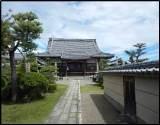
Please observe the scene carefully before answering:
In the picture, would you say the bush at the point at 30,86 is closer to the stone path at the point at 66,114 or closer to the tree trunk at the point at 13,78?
the tree trunk at the point at 13,78

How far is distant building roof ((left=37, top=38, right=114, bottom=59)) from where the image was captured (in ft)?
137

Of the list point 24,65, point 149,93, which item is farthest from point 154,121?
point 24,65

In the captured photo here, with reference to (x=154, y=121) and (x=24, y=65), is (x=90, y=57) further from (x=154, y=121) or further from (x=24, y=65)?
(x=154, y=121)

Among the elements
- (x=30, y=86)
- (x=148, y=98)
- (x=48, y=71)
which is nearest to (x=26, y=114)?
(x=148, y=98)

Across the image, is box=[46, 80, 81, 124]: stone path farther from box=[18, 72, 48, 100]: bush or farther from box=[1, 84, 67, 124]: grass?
box=[18, 72, 48, 100]: bush

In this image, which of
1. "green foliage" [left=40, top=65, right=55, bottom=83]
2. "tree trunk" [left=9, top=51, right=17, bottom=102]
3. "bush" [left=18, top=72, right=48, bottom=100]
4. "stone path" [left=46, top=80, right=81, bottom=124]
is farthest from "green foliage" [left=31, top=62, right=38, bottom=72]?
"stone path" [left=46, top=80, right=81, bottom=124]

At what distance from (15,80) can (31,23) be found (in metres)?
3.37

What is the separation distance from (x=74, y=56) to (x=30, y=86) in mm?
26124

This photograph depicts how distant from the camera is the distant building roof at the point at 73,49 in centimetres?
4189

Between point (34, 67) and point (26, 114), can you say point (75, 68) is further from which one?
point (26, 114)

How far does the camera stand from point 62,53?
4322 centimetres

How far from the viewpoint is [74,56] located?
4291cm

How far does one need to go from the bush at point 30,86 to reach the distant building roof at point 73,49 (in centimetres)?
2210

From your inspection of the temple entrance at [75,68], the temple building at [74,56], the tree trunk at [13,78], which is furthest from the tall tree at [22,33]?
the temple entrance at [75,68]
